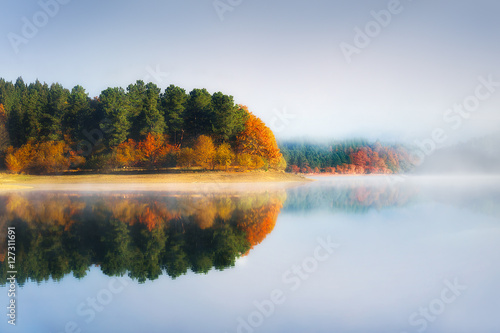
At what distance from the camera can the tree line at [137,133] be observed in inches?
2371

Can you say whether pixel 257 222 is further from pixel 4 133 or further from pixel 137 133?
pixel 4 133

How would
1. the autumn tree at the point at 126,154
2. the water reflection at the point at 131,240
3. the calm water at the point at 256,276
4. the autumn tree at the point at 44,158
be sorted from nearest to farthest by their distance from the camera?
the calm water at the point at 256,276, the water reflection at the point at 131,240, the autumn tree at the point at 126,154, the autumn tree at the point at 44,158

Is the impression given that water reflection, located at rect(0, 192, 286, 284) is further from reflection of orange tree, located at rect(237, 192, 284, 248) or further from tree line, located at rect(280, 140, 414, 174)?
tree line, located at rect(280, 140, 414, 174)

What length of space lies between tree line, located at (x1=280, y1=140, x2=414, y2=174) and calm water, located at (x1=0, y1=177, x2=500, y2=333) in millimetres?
127722

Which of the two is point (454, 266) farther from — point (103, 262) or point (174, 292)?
point (103, 262)

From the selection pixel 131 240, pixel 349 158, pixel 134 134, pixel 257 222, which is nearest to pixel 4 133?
pixel 134 134

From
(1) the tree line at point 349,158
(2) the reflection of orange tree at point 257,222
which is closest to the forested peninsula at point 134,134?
(2) the reflection of orange tree at point 257,222

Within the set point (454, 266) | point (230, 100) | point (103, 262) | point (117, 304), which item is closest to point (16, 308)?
point (117, 304)

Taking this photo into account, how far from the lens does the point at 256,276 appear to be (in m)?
9.26

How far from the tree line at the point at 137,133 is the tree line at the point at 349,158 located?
7684 centimetres

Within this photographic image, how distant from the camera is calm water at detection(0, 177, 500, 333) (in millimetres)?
6996

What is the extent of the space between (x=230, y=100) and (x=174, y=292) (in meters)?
56.5

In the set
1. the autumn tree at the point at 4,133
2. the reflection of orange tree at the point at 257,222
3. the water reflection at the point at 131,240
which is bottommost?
the water reflection at the point at 131,240

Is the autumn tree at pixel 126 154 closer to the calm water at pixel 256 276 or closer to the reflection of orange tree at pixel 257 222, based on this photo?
the reflection of orange tree at pixel 257 222
